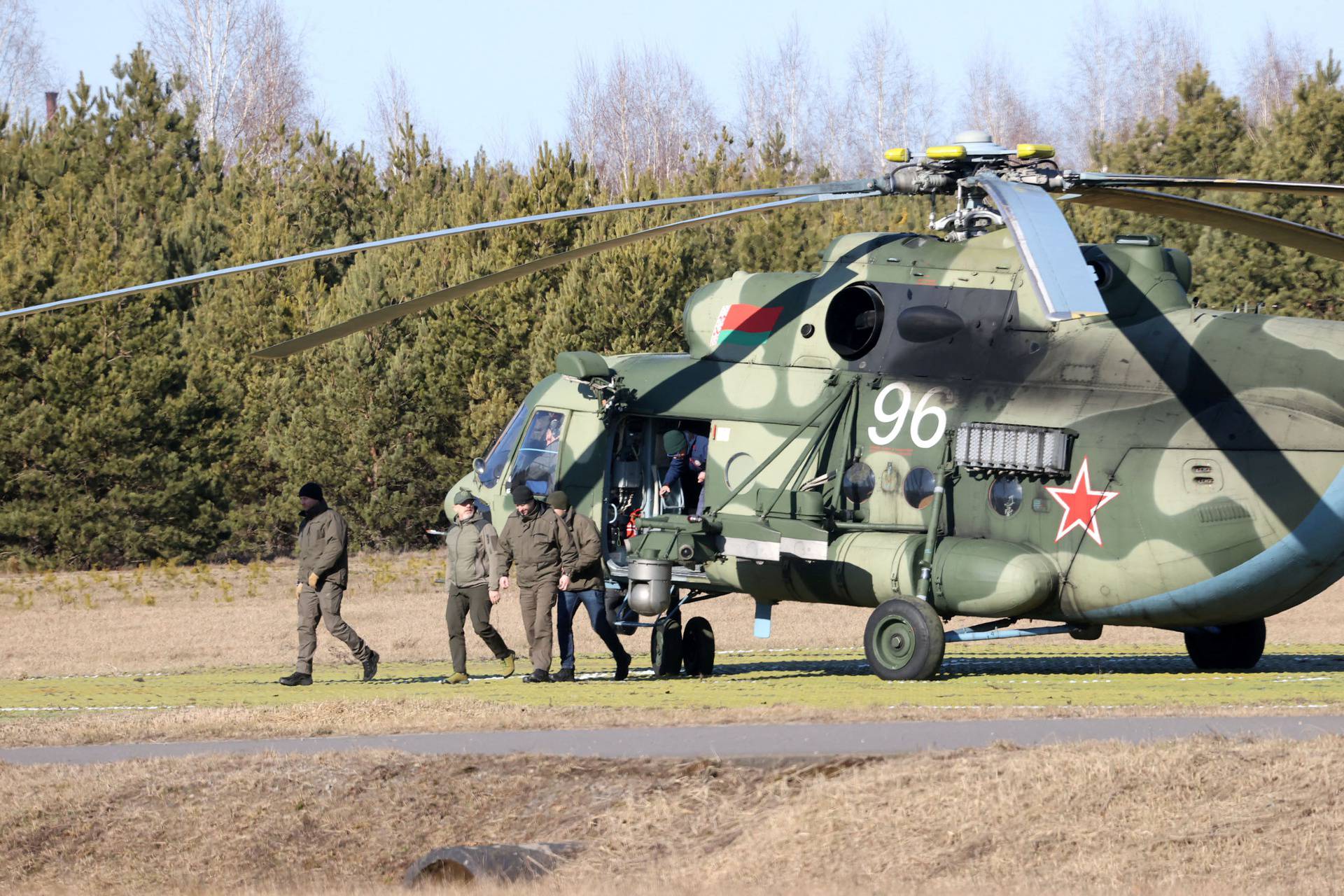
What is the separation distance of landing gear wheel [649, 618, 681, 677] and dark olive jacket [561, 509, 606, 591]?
0.90m

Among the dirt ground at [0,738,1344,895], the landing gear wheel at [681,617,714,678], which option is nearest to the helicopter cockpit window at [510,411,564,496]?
the landing gear wheel at [681,617,714,678]

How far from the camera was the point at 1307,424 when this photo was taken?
43.5 feet

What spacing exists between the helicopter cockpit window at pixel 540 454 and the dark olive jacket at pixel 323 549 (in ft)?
7.05

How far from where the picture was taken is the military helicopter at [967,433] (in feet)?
43.8

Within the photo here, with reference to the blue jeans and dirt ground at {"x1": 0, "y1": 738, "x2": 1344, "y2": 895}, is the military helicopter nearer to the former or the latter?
the blue jeans

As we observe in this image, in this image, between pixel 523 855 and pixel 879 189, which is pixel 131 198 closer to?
pixel 879 189

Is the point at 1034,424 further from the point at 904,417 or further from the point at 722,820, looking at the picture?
the point at 722,820

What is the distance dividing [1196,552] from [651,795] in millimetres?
5916

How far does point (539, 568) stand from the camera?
15695mm

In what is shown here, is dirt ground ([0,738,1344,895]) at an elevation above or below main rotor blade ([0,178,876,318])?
below

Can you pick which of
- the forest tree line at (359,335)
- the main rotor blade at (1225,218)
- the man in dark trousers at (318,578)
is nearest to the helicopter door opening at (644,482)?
the man in dark trousers at (318,578)

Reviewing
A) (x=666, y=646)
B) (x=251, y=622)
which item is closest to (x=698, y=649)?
(x=666, y=646)

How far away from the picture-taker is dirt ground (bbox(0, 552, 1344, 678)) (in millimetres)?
23719

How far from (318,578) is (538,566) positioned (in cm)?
204
